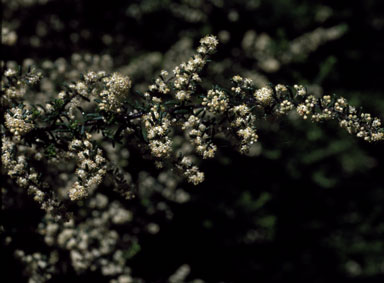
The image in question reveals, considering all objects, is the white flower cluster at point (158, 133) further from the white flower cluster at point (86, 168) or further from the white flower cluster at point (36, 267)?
the white flower cluster at point (36, 267)

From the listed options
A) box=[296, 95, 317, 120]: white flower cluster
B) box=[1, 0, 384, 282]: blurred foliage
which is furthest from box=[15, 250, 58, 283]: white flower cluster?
box=[296, 95, 317, 120]: white flower cluster

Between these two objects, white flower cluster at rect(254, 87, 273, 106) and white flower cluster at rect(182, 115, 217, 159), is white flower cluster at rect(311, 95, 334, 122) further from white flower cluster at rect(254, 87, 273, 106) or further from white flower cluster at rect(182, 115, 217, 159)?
white flower cluster at rect(182, 115, 217, 159)

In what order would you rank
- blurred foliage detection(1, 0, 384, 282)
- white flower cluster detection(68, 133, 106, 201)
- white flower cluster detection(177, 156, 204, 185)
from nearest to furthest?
white flower cluster detection(68, 133, 106, 201), white flower cluster detection(177, 156, 204, 185), blurred foliage detection(1, 0, 384, 282)

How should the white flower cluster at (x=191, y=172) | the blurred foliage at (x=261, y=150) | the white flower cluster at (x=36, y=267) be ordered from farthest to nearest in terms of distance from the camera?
the blurred foliage at (x=261, y=150)
the white flower cluster at (x=36, y=267)
the white flower cluster at (x=191, y=172)

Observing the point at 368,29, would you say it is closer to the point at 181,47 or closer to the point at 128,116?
the point at 181,47

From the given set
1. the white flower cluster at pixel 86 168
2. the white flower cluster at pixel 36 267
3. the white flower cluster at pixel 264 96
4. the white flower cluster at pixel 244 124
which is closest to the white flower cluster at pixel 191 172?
the white flower cluster at pixel 244 124

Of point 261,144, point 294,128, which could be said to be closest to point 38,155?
point 261,144
